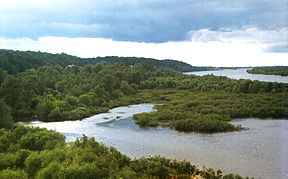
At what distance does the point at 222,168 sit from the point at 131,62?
494 ft

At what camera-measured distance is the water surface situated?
2163cm

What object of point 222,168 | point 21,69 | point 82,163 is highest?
point 21,69

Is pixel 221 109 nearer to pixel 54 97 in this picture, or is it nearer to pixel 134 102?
pixel 134 102

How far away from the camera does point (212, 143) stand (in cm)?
2739

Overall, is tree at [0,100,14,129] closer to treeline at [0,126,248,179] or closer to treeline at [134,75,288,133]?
treeline at [0,126,248,179]

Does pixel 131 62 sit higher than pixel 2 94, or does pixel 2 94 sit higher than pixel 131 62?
pixel 131 62

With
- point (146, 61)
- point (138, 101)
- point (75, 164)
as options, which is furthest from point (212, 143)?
point (146, 61)

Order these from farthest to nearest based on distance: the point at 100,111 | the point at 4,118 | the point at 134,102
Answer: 1. the point at 134,102
2. the point at 100,111
3. the point at 4,118

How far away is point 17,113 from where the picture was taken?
44.2 meters

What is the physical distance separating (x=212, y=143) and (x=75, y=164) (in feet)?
53.1

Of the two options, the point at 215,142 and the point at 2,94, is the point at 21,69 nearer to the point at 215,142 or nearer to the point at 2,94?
the point at 2,94

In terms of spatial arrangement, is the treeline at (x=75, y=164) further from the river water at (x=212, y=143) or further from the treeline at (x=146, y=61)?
the treeline at (x=146, y=61)

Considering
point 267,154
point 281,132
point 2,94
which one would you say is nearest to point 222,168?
point 267,154

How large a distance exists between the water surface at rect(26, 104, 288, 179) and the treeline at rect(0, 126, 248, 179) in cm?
303
